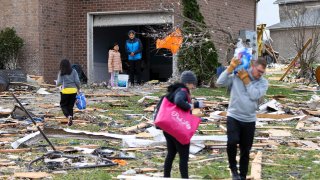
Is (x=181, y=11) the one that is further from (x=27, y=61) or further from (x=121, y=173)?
(x=121, y=173)

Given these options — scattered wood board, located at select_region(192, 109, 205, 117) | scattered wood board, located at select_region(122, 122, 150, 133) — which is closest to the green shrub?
scattered wood board, located at select_region(192, 109, 205, 117)

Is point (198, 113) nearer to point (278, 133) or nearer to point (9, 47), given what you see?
point (278, 133)

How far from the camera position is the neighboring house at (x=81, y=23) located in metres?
24.0

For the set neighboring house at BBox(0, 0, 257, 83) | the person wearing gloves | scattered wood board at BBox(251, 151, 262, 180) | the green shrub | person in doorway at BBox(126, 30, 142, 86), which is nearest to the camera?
the person wearing gloves

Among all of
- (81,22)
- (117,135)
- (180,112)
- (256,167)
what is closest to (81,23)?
(81,22)

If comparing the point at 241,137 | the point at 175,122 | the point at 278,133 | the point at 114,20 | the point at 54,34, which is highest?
the point at 114,20

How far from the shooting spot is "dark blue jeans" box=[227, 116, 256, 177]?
7355 mm

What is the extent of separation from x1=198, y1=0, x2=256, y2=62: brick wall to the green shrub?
778 centimetres

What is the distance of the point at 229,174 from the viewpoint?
319 inches

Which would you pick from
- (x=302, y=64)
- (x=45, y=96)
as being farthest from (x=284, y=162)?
(x=302, y=64)

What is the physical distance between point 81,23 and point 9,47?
3.58 m

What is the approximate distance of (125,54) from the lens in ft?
96.1

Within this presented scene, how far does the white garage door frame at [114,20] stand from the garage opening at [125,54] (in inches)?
27.3

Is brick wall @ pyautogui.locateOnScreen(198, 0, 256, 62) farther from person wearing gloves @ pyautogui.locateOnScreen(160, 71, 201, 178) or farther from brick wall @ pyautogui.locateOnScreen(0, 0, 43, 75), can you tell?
person wearing gloves @ pyautogui.locateOnScreen(160, 71, 201, 178)
